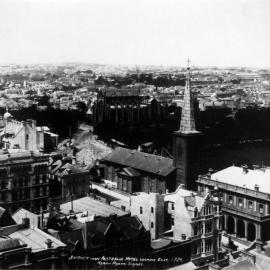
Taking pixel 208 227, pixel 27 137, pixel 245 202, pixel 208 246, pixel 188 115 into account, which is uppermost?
pixel 188 115

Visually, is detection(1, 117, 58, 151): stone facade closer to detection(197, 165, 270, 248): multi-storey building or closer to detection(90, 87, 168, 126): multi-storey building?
detection(90, 87, 168, 126): multi-storey building

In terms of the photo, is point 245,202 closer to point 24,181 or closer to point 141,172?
point 141,172

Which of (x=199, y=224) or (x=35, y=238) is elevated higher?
(x=35, y=238)

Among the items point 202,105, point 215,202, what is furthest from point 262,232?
point 202,105

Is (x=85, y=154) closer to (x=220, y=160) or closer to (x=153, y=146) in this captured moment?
(x=153, y=146)

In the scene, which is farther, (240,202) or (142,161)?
(142,161)

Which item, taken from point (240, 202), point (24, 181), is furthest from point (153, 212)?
point (24, 181)

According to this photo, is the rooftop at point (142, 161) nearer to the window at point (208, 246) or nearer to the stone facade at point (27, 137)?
the stone facade at point (27, 137)

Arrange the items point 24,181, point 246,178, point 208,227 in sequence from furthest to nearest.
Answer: point 246,178, point 24,181, point 208,227
